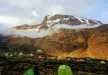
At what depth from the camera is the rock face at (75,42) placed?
6217cm

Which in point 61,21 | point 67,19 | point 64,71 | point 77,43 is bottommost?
point 77,43

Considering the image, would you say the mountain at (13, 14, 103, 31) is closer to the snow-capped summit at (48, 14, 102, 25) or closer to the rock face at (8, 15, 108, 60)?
the snow-capped summit at (48, 14, 102, 25)

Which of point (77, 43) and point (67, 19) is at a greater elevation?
point (67, 19)

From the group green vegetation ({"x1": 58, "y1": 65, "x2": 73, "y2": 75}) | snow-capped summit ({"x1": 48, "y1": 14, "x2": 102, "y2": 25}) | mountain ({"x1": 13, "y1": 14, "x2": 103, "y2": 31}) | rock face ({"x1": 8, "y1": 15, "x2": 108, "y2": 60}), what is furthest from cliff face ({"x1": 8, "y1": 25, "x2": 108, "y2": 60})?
green vegetation ({"x1": 58, "y1": 65, "x2": 73, "y2": 75})

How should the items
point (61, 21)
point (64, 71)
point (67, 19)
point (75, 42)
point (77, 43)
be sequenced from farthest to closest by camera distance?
point (67, 19) → point (61, 21) → point (75, 42) → point (77, 43) → point (64, 71)

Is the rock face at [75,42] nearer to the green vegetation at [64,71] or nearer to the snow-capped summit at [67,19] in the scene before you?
the snow-capped summit at [67,19]

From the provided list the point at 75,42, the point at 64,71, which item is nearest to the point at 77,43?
the point at 75,42

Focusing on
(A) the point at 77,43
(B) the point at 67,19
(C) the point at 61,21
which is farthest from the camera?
(B) the point at 67,19

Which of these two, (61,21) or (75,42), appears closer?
(75,42)

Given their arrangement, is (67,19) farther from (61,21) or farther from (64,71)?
(64,71)

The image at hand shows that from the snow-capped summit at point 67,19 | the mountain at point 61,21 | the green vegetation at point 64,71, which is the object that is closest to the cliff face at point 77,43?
the mountain at point 61,21

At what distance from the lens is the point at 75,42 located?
65.1 meters

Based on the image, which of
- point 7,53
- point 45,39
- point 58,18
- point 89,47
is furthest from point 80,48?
point 58,18

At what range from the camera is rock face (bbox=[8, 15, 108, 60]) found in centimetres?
6217
